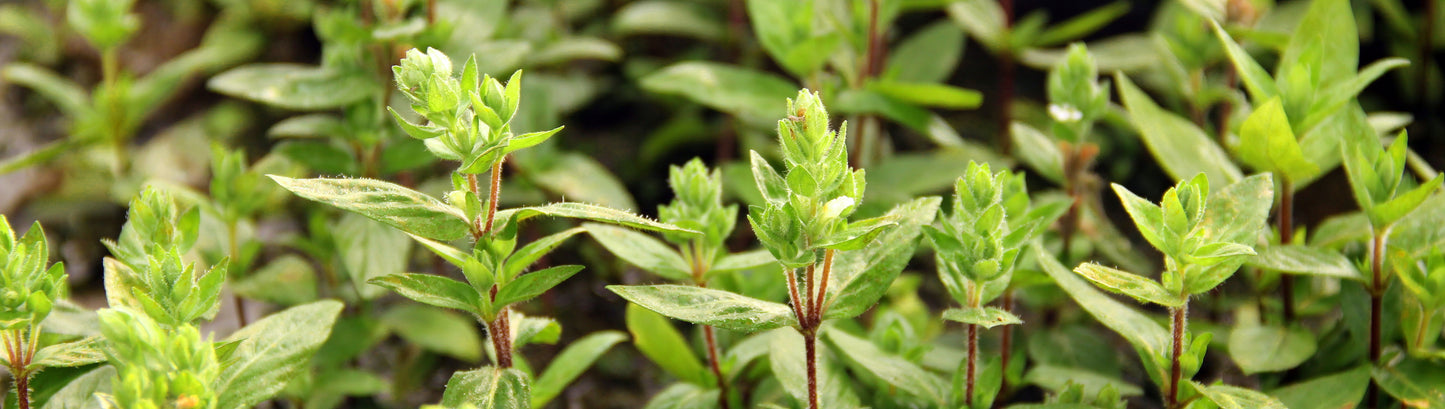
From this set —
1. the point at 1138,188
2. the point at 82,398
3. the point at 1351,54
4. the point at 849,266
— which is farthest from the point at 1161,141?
the point at 82,398

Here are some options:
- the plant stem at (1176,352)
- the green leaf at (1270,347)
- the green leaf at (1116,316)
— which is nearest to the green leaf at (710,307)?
the green leaf at (1116,316)

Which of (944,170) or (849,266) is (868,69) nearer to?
(944,170)

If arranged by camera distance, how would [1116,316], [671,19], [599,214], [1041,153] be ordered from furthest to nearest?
[671,19]
[1041,153]
[1116,316]
[599,214]

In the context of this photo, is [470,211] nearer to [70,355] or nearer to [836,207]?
[836,207]

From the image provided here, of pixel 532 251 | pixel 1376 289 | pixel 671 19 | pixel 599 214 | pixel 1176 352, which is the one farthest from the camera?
pixel 671 19

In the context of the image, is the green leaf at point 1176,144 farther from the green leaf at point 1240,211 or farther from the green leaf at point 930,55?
the green leaf at point 930,55

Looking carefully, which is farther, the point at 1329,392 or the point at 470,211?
the point at 1329,392

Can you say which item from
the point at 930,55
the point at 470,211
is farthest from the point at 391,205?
the point at 930,55
